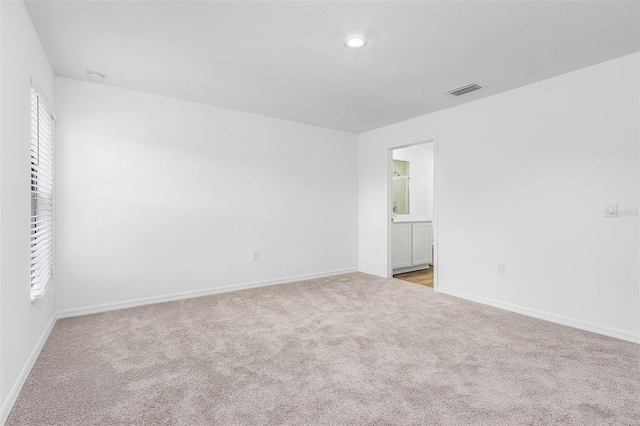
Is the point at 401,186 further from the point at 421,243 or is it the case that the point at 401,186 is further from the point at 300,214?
the point at 300,214

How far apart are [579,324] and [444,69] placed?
2621 mm

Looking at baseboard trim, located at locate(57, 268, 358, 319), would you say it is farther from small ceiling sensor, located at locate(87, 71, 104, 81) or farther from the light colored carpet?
small ceiling sensor, located at locate(87, 71, 104, 81)

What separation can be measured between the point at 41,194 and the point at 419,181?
5.75 meters

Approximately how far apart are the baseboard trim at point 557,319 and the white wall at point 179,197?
214 centimetres

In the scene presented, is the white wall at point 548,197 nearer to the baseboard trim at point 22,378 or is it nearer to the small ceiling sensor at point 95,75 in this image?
the small ceiling sensor at point 95,75

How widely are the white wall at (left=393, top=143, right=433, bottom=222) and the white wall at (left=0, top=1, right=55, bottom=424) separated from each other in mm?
5246

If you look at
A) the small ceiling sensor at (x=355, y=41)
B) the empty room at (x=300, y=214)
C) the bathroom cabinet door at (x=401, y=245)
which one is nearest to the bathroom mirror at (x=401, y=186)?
the bathroom cabinet door at (x=401, y=245)

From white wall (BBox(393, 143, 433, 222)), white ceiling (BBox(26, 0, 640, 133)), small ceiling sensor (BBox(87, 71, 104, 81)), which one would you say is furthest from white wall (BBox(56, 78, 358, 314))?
white wall (BBox(393, 143, 433, 222))

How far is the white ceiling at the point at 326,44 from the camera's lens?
84.0 inches

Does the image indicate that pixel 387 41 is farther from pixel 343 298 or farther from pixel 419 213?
pixel 419 213

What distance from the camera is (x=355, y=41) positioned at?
2494 millimetres

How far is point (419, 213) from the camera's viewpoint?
649 centimetres

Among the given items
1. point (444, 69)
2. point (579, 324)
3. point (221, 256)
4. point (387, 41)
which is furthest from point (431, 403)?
point (221, 256)

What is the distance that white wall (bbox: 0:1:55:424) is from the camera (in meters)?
1.73
